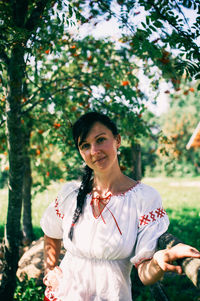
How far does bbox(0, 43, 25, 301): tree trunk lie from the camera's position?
3229mm

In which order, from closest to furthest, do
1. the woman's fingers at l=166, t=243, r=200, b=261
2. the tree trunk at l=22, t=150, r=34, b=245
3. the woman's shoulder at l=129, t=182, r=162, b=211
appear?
the woman's fingers at l=166, t=243, r=200, b=261 < the woman's shoulder at l=129, t=182, r=162, b=211 < the tree trunk at l=22, t=150, r=34, b=245

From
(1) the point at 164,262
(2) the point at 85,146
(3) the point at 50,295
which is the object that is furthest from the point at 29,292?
(1) the point at 164,262

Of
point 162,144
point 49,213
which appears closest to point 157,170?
point 162,144

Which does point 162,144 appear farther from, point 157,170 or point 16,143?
point 157,170

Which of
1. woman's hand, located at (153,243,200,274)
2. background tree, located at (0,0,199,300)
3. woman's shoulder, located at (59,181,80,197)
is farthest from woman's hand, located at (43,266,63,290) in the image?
background tree, located at (0,0,199,300)

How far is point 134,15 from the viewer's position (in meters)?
2.82

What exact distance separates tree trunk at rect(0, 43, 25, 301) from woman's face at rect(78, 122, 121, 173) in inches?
63.8

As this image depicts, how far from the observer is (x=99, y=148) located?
1828mm

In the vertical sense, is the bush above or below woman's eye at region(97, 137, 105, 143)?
below

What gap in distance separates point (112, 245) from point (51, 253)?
601 millimetres

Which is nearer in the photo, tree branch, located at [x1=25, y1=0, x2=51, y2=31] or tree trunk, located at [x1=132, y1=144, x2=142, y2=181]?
tree branch, located at [x1=25, y1=0, x2=51, y2=31]

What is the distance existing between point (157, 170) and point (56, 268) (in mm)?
36196

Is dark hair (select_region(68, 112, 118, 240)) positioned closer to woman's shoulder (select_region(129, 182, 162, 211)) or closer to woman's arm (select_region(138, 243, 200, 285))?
woman's shoulder (select_region(129, 182, 162, 211))

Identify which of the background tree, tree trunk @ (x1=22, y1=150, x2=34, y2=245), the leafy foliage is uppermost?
the background tree
